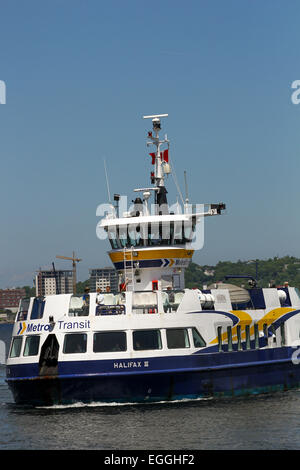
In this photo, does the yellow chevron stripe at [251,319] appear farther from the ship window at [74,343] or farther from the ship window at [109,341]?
the ship window at [74,343]

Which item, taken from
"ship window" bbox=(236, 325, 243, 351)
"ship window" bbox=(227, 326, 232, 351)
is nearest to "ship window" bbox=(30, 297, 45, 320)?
"ship window" bbox=(227, 326, 232, 351)

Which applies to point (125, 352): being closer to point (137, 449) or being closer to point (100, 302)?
point (100, 302)

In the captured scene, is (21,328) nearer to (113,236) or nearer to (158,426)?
(113,236)

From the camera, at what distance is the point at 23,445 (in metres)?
24.9

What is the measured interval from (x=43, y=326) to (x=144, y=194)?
8916mm

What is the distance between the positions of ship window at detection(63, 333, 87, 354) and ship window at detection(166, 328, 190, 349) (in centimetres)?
310

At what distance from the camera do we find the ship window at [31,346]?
29564 mm

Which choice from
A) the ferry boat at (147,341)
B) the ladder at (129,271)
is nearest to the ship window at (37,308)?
the ferry boat at (147,341)

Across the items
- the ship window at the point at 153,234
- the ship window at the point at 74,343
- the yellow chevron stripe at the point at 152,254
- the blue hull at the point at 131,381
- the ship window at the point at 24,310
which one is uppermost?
the ship window at the point at 153,234

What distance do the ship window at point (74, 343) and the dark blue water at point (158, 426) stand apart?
2.01 meters

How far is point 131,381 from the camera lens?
28.8 m

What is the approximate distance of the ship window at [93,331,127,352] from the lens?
2900cm

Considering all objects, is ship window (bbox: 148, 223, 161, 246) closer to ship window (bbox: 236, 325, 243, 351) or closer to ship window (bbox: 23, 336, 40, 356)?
ship window (bbox: 236, 325, 243, 351)

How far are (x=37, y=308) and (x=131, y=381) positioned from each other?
470 cm
